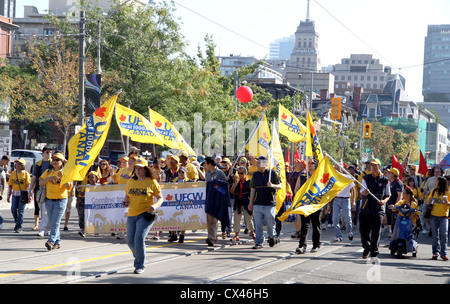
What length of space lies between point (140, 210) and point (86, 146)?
3213mm

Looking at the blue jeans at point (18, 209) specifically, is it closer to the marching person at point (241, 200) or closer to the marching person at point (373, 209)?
the marching person at point (241, 200)

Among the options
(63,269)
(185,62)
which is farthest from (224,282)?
(185,62)

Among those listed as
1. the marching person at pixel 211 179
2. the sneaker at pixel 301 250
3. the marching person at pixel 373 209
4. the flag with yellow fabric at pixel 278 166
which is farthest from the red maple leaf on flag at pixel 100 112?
the marching person at pixel 373 209

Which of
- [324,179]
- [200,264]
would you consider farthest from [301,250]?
[200,264]

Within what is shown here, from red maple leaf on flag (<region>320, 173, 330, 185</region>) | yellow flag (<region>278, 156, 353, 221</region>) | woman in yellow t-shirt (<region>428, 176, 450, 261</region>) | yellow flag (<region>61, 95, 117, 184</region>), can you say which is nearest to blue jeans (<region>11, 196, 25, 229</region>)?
yellow flag (<region>61, 95, 117, 184</region>)

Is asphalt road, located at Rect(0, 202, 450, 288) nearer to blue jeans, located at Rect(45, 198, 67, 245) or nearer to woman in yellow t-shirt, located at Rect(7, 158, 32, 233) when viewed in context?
blue jeans, located at Rect(45, 198, 67, 245)

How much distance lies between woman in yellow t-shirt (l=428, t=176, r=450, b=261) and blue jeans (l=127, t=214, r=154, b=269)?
19.9ft

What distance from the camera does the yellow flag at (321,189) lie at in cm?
1136

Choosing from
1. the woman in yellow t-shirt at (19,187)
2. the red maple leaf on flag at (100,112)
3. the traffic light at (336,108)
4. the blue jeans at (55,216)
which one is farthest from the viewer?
the traffic light at (336,108)

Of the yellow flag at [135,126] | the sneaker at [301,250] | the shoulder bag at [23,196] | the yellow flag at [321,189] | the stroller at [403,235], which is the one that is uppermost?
the yellow flag at [135,126]

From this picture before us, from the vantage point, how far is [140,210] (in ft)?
29.3

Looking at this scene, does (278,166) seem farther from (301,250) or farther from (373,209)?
(373,209)

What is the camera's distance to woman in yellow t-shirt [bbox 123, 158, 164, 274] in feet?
29.1

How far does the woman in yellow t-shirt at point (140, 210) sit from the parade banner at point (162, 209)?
3.67m
